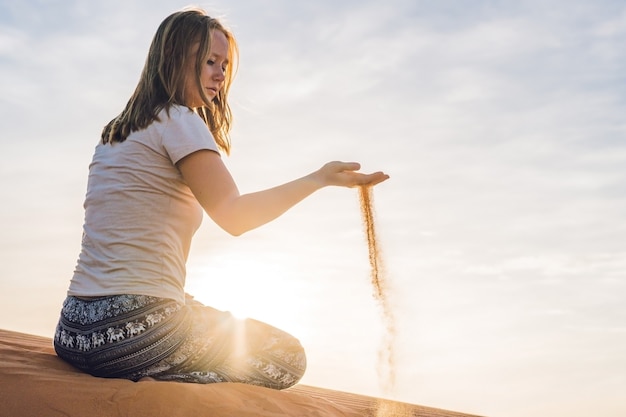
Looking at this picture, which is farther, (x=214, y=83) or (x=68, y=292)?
(x=214, y=83)

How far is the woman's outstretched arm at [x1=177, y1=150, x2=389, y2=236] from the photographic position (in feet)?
9.27

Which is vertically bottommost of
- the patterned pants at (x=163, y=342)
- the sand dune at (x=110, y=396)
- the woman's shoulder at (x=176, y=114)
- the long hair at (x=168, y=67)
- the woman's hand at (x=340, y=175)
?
the sand dune at (x=110, y=396)

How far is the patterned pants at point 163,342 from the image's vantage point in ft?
9.18

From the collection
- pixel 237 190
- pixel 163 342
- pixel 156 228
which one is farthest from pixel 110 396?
pixel 237 190

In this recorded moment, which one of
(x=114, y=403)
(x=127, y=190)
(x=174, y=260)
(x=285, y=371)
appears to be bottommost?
(x=114, y=403)

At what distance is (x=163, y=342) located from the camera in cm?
284

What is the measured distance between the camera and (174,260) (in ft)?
9.40

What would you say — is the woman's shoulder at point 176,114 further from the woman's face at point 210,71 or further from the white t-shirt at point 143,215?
the woman's face at point 210,71

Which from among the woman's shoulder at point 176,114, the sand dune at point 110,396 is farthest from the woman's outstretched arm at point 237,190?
the sand dune at point 110,396

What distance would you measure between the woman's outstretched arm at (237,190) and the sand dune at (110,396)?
0.63 metres

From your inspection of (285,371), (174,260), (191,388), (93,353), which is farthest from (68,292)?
(285,371)

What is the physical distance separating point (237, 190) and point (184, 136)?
289 millimetres

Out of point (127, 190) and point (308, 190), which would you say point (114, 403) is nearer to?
point (127, 190)

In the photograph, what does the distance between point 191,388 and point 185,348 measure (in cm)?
18
